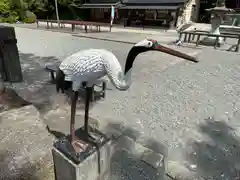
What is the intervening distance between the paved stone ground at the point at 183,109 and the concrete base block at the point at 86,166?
0.94 metres

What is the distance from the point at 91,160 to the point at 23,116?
1.83 m

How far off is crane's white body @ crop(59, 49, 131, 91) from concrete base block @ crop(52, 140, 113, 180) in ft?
2.57

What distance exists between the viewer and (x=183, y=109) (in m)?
4.21

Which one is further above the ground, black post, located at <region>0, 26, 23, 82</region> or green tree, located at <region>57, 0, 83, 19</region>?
green tree, located at <region>57, 0, 83, 19</region>

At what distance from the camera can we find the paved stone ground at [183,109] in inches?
114

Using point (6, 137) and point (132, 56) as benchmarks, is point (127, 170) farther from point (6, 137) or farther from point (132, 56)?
point (6, 137)

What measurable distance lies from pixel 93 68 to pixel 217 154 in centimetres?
240

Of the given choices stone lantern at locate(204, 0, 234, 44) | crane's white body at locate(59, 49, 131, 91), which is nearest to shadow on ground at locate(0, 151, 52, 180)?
crane's white body at locate(59, 49, 131, 91)

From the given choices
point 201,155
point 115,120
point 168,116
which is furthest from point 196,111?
point 115,120

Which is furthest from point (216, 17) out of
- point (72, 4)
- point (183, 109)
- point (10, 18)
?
point (10, 18)

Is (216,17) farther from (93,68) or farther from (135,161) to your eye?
(93,68)

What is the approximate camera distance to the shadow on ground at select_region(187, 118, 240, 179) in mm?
2652

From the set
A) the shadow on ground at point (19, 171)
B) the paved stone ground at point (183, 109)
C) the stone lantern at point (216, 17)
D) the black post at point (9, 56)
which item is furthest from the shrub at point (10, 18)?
the shadow on ground at point (19, 171)

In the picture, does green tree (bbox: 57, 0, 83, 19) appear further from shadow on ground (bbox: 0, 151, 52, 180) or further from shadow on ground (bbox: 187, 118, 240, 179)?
shadow on ground (bbox: 0, 151, 52, 180)
